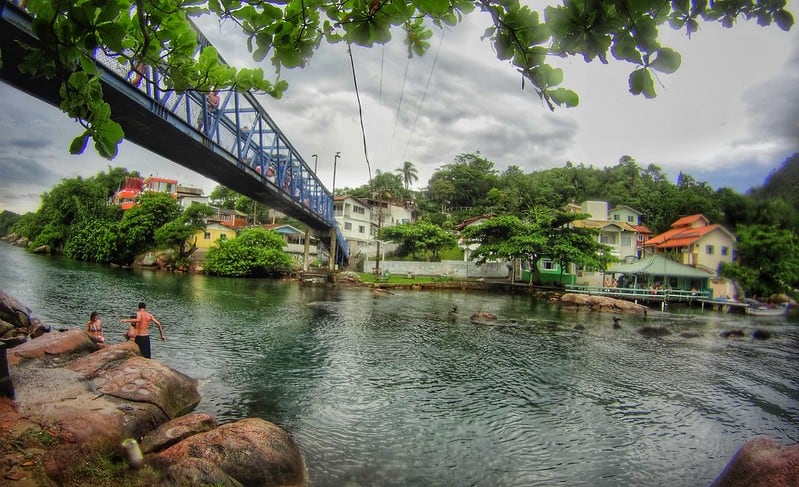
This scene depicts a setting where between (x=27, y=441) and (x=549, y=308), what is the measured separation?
3032cm

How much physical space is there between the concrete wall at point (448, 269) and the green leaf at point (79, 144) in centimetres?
4779

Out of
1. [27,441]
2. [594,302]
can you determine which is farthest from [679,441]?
[594,302]

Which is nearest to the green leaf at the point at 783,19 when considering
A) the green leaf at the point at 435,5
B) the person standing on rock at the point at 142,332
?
the green leaf at the point at 435,5

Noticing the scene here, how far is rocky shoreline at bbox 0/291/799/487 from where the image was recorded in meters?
5.39

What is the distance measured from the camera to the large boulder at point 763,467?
5215 millimetres

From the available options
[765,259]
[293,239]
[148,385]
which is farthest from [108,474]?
[293,239]

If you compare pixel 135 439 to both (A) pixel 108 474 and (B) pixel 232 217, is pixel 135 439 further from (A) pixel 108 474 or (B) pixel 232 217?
(B) pixel 232 217

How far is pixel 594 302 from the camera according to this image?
1294 inches

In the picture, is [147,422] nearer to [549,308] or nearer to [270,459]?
[270,459]

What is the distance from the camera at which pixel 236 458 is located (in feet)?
20.5

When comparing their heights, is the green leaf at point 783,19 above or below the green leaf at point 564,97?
above

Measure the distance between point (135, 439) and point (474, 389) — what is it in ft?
26.5

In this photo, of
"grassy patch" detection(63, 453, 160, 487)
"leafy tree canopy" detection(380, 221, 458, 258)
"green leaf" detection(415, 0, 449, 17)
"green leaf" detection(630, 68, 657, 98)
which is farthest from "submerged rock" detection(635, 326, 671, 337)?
"leafy tree canopy" detection(380, 221, 458, 258)

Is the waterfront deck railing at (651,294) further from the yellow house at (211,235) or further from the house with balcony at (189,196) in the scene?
the house with balcony at (189,196)
